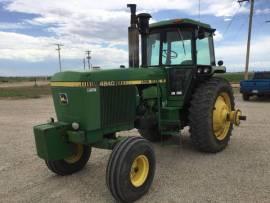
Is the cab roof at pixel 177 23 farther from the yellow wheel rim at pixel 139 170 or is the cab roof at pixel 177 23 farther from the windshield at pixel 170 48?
the yellow wheel rim at pixel 139 170

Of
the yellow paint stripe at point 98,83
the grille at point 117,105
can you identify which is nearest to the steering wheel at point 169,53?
the yellow paint stripe at point 98,83

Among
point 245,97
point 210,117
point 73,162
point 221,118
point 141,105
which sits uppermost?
point 141,105

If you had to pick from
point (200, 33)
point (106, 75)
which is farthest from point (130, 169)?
point (200, 33)

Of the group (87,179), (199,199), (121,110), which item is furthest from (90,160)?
(199,199)

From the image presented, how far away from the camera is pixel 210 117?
20.4ft

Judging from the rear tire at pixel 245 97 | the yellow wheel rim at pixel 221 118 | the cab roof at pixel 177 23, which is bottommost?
the rear tire at pixel 245 97

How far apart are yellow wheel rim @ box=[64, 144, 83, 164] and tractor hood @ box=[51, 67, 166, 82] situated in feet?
3.96

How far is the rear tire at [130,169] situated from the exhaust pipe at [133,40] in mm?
1774

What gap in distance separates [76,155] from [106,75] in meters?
1.53

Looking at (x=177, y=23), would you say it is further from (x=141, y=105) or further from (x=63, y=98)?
(x=63, y=98)

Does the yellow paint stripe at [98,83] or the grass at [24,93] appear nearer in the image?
the yellow paint stripe at [98,83]

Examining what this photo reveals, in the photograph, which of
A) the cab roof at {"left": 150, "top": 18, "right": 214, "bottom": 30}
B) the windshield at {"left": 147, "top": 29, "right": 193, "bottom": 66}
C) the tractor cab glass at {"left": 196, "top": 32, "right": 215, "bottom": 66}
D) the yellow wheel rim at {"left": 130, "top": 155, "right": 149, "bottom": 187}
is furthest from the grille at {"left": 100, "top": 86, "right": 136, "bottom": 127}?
the tractor cab glass at {"left": 196, "top": 32, "right": 215, "bottom": 66}

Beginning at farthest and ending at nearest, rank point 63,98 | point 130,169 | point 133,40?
point 133,40 → point 63,98 → point 130,169

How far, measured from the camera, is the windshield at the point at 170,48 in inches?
254
